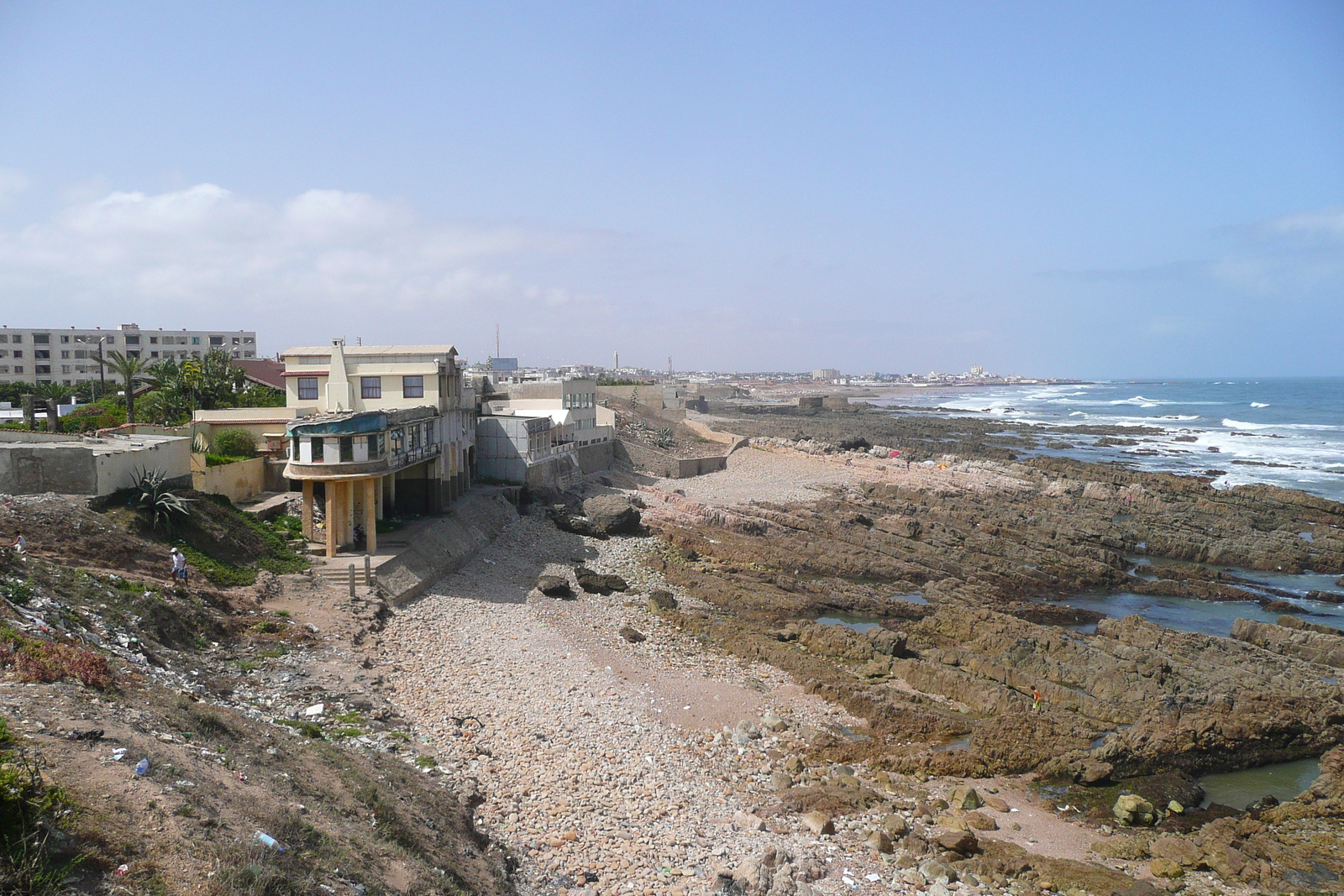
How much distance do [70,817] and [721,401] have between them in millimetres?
133619

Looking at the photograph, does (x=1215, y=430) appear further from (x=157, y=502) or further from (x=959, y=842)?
(x=157, y=502)

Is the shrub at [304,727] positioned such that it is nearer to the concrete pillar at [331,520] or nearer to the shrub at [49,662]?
the shrub at [49,662]

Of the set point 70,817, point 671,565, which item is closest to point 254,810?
point 70,817

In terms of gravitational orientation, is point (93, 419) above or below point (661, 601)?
above

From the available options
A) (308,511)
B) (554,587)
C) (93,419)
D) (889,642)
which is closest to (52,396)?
(93,419)

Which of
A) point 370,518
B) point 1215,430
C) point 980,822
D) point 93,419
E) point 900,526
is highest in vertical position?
point 93,419

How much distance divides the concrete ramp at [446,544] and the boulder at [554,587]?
→ 341 cm

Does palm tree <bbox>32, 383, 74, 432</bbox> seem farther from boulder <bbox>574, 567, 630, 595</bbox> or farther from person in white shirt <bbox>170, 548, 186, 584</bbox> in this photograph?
boulder <bbox>574, 567, 630, 595</bbox>

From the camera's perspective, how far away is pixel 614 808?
14.7m

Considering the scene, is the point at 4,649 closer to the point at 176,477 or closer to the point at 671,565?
the point at 176,477

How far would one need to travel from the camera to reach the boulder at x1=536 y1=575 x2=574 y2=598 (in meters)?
27.1

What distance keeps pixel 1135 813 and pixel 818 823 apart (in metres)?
6.98

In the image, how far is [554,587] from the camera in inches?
1065

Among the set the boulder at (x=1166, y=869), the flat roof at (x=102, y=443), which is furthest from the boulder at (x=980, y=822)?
the flat roof at (x=102, y=443)
